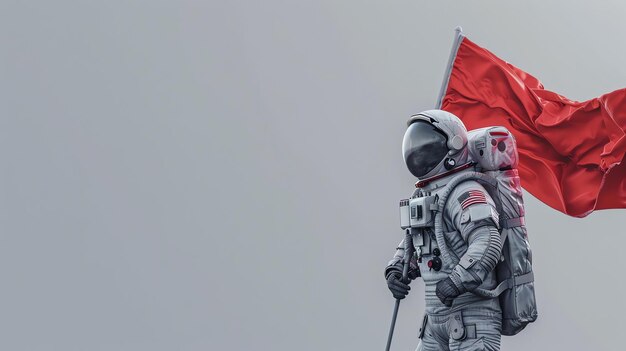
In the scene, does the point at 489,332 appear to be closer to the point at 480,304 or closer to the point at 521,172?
the point at 480,304

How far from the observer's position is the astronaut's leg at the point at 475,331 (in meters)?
9.48

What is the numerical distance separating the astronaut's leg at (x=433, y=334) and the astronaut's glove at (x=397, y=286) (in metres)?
0.37

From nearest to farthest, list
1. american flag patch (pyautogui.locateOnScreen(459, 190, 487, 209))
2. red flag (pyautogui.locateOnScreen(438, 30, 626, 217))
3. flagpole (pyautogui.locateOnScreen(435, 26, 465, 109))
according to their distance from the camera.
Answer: american flag patch (pyautogui.locateOnScreen(459, 190, 487, 209)), red flag (pyautogui.locateOnScreen(438, 30, 626, 217)), flagpole (pyautogui.locateOnScreen(435, 26, 465, 109))

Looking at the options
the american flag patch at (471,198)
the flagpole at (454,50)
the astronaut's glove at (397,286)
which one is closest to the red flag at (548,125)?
the flagpole at (454,50)

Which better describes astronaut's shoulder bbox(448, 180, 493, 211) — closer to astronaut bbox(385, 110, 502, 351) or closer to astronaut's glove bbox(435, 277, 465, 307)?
astronaut bbox(385, 110, 502, 351)

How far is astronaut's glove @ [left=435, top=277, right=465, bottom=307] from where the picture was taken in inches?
362

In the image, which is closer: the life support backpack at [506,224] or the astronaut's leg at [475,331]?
the astronaut's leg at [475,331]

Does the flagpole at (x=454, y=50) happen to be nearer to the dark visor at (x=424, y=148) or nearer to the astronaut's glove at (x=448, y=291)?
the dark visor at (x=424, y=148)

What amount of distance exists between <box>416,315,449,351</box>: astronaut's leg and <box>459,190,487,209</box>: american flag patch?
1.08m

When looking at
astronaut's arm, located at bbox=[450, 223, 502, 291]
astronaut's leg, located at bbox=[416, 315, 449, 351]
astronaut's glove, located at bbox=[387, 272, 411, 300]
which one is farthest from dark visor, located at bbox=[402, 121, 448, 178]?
astronaut's leg, located at bbox=[416, 315, 449, 351]

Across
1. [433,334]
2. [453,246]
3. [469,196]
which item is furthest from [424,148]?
[433,334]

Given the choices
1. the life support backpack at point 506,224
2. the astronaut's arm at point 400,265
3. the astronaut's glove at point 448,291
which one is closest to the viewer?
the astronaut's glove at point 448,291

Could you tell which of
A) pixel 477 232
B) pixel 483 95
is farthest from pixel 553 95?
pixel 477 232

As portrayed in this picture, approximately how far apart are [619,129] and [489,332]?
2792mm
